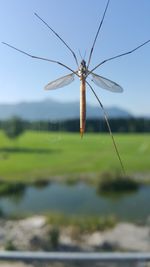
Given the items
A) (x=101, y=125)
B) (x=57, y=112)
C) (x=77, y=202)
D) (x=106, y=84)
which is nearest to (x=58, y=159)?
(x=77, y=202)

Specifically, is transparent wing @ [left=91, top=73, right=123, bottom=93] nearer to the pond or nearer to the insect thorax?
the insect thorax

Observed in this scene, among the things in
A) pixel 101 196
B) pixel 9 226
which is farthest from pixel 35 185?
pixel 9 226

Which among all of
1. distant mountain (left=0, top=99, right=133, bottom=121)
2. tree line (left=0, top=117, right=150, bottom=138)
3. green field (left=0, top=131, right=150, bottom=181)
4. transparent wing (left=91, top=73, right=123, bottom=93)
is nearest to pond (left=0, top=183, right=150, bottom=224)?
green field (left=0, top=131, right=150, bottom=181)

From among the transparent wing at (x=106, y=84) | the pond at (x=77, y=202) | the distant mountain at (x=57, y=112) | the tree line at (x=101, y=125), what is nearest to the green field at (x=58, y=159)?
the pond at (x=77, y=202)

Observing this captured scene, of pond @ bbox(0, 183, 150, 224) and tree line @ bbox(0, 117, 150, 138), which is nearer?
tree line @ bbox(0, 117, 150, 138)

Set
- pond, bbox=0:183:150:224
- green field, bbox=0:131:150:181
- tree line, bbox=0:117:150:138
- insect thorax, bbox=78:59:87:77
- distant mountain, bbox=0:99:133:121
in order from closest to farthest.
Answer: insect thorax, bbox=78:59:87:77 < tree line, bbox=0:117:150:138 < distant mountain, bbox=0:99:133:121 < pond, bbox=0:183:150:224 < green field, bbox=0:131:150:181

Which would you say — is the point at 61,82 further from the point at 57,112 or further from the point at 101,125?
the point at 57,112

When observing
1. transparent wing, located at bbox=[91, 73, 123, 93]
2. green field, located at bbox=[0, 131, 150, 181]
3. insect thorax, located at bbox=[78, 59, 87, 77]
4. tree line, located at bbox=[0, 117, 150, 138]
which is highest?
insect thorax, located at bbox=[78, 59, 87, 77]
